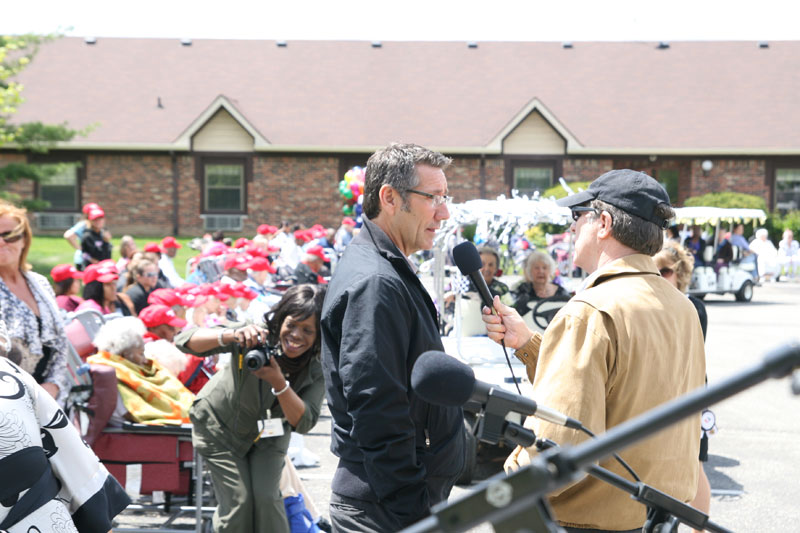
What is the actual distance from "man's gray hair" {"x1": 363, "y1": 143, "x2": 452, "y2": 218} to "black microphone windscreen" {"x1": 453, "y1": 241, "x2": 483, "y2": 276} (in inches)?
12.1

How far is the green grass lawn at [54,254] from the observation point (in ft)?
74.7

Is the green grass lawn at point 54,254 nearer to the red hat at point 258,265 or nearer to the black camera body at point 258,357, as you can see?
the red hat at point 258,265

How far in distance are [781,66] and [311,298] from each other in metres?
35.1

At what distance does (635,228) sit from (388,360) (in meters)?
0.88

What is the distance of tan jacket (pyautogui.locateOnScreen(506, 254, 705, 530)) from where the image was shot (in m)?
2.47

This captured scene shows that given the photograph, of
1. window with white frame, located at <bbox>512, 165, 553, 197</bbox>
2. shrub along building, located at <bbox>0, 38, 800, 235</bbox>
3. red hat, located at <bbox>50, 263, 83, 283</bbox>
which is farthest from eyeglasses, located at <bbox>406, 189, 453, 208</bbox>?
window with white frame, located at <bbox>512, 165, 553, 197</bbox>

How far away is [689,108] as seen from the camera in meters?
32.9

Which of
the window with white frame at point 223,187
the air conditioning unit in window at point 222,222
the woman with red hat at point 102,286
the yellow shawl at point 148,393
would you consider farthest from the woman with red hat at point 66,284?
the window with white frame at point 223,187

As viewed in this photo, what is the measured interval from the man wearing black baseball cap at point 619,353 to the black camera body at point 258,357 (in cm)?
196

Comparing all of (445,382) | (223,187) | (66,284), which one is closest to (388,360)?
(445,382)

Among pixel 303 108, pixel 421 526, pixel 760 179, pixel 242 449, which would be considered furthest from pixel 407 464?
pixel 760 179

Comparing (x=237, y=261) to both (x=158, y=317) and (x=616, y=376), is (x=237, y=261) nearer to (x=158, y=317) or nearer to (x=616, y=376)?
(x=158, y=317)

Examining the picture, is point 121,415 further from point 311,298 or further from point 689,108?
point 689,108

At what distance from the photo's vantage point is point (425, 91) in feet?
110
